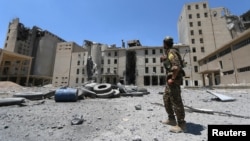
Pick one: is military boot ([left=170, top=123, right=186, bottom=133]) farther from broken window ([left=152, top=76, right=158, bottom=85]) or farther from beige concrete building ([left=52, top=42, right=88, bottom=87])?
beige concrete building ([left=52, top=42, right=88, bottom=87])

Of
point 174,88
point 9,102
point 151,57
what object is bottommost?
point 9,102

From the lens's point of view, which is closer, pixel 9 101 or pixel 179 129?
pixel 179 129

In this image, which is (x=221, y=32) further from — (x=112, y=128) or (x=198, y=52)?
(x=112, y=128)

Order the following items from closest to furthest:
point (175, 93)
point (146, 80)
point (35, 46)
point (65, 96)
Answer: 1. point (175, 93)
2. point (65, 96)
3. point (146, 80)
4. point (35, 46)

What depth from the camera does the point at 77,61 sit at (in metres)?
54.8

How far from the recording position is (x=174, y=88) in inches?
143

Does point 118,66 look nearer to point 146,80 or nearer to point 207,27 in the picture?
point 146,80

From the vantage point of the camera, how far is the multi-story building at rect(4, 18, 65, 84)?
199 feet

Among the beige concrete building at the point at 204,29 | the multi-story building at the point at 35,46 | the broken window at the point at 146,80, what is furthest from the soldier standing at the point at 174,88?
the multi-story building at the point at 35,46

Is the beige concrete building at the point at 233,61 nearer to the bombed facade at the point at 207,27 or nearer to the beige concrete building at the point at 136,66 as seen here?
the beige concrete building at the point at 136,66

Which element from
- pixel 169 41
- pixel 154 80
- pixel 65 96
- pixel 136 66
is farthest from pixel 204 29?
pixel 169 41

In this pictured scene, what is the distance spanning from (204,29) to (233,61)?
84.6 ft

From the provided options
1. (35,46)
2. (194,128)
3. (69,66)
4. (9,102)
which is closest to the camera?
(194,128)

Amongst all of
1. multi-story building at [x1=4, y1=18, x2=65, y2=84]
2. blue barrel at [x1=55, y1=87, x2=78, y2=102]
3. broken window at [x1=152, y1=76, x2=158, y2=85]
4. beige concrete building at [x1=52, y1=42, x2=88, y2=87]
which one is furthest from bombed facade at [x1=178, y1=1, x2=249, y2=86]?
multi-story building at [x1=4, y1=18, x2=65, y2=84]
